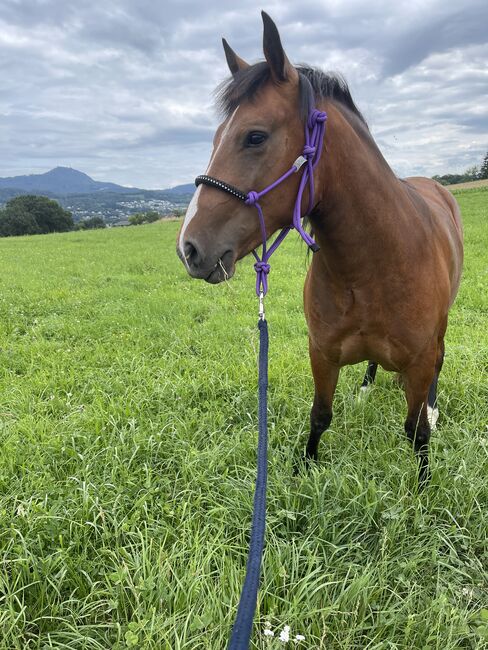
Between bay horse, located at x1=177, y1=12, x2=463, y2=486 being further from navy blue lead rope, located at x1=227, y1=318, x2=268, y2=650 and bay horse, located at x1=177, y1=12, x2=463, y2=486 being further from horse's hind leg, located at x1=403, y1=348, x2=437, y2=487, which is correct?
navy blue lead rope, located at x1=227, y1=318, x2=268, y2=650

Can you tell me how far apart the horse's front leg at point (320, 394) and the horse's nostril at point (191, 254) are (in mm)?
1328

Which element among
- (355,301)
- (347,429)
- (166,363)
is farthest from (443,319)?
(166,363)

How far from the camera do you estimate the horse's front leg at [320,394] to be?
284 centimetres

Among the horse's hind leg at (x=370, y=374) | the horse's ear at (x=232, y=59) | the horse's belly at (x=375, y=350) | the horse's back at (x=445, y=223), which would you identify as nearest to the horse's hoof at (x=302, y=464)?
the horse's belly at (x=375, y=350)

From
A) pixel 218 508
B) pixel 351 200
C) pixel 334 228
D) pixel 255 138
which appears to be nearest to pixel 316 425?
pixel 218 508

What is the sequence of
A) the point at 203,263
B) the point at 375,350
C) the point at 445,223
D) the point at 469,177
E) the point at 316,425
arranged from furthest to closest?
the point at 469,177 → the point at 445,223 → the point at 316,425 → the point at 375,350 → the point at 203,263

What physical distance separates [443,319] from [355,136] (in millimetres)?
1411

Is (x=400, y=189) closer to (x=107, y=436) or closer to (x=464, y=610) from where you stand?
(x=464, y=610)

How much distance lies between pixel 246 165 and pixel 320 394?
68.1 inches

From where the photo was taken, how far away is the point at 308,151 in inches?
73.6

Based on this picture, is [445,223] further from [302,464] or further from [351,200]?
[302,464]

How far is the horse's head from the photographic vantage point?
69.0 inches

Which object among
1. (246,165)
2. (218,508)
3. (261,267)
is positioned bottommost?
(218,508)

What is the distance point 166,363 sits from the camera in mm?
4801
